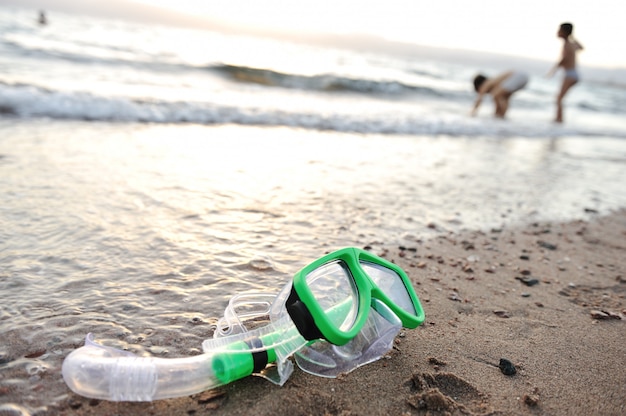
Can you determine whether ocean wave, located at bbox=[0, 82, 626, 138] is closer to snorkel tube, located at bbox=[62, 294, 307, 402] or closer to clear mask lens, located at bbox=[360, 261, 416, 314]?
snorkel tube, located at bbox=[62, 294, 307, 402]

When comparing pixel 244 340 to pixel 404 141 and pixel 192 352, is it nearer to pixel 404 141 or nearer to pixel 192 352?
pixel 192 352

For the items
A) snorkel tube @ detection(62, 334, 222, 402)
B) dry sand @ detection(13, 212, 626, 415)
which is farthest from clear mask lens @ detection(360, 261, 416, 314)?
snorkel tube @ detection(62, 334, 222, 402)

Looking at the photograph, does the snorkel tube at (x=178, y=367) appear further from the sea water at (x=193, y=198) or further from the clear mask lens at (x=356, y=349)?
the sea water at (x=193, y=198)

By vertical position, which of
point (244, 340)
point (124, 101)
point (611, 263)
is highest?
point (124, 101)

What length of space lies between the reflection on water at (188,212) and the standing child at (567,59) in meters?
6.46

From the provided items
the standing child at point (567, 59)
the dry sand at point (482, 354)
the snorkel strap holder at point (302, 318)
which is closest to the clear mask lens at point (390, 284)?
the dry sand at point (482, 354)

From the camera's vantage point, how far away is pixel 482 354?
5.98 ft

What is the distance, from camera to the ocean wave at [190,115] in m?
5.70

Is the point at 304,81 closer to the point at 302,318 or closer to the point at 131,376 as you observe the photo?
the point at 302,318

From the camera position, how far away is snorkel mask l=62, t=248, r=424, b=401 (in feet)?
4.24

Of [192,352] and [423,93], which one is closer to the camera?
[192,352]

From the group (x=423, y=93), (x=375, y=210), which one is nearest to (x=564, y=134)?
(x=423, y=93)

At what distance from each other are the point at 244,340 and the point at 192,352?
326 mm

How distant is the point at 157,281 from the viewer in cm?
215
